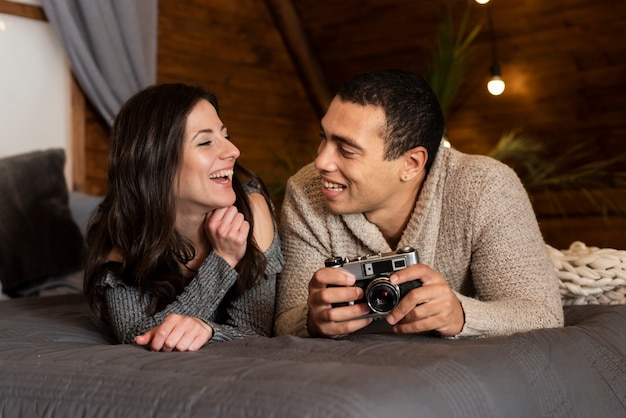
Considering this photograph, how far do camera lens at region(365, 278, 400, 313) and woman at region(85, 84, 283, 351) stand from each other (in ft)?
1.19

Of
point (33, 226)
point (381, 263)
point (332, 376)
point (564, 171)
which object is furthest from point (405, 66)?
point (332, 376)

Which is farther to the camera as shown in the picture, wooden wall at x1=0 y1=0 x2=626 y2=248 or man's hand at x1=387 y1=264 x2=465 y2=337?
wooden wall at x1=0 y1=0 x2=626 y2=248

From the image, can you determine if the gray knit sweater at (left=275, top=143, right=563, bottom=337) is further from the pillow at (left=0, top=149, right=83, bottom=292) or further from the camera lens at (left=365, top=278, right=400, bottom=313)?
the pillow at (left=0, top=149, right=83, bottom=292)

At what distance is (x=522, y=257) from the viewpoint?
167 cm

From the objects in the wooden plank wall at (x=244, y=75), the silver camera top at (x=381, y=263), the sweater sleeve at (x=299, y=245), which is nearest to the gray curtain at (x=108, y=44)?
the wooden plank wall at (x=244, y=75)

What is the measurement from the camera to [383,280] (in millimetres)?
1476

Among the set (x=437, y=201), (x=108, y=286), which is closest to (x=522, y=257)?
(x=437, y=201)

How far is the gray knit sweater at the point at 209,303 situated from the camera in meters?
1.77

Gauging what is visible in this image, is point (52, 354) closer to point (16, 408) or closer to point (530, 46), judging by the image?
point (16, 408)

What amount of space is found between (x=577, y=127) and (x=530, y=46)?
0.42 m

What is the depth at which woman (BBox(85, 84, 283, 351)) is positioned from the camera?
1.81m

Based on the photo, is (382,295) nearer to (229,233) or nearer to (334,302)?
(334,302)

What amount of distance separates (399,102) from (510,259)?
39 cm

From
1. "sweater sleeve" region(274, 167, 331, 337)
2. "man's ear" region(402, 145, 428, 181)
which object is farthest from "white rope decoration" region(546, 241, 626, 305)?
Answer: "sweater sleeve" region(274, 167, 331, 337)
